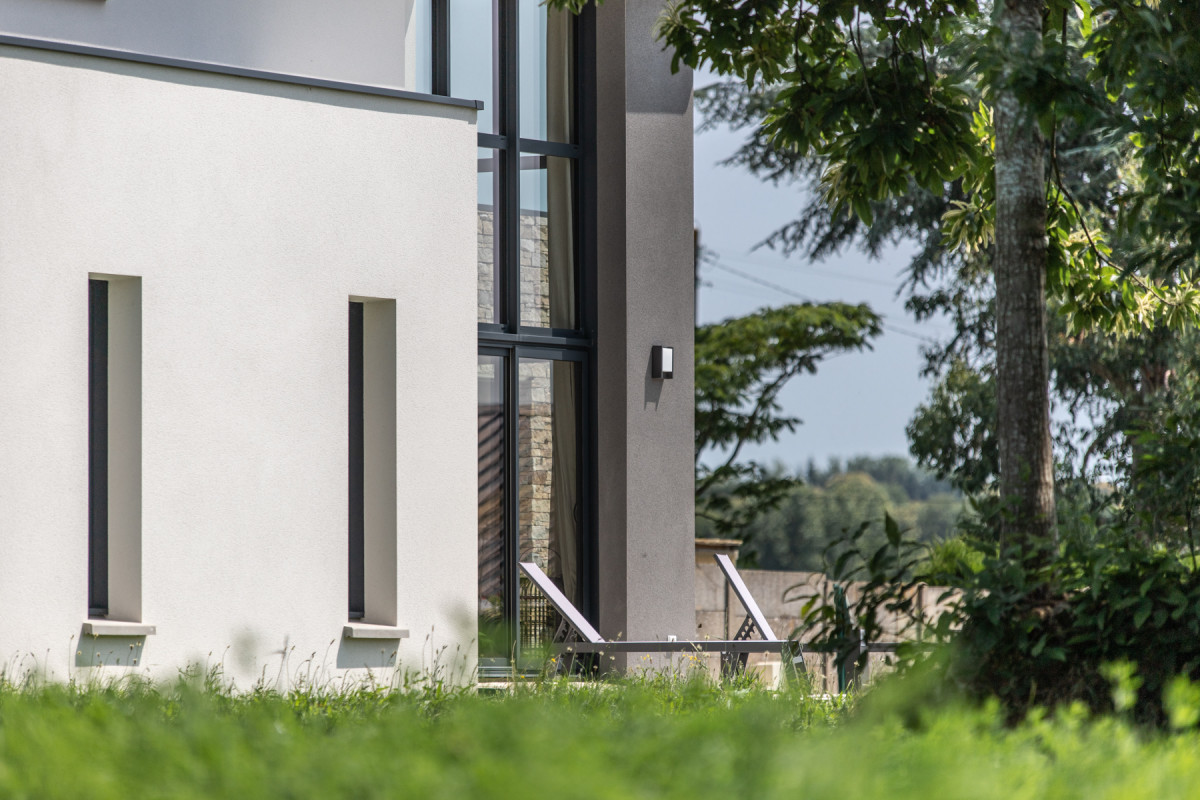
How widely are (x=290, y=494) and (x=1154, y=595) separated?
429cm

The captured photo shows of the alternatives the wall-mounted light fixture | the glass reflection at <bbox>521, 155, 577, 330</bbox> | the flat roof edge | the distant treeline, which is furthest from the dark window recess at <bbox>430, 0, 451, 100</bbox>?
the distant treeline

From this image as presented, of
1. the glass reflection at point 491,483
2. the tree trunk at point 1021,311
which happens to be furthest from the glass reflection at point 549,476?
the tree trunk at point 1021,311

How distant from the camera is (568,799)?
1931 millimetres

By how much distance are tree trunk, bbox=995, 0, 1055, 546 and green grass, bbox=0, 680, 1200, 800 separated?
61.0 inches

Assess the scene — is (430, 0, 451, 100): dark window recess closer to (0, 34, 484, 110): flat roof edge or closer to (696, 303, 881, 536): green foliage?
(0, 34, 484, 110): flat roof edge

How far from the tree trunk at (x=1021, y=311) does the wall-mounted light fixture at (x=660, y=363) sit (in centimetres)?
414

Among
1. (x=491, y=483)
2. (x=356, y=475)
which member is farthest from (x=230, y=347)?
(x=491, y=483)

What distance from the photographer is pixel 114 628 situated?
244 inches

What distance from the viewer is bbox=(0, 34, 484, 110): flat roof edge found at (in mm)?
6367

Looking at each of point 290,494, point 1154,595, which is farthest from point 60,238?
point 1154,595

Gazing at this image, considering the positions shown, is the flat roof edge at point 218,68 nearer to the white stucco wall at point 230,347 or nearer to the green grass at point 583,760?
the white stucco wall at point 230,347

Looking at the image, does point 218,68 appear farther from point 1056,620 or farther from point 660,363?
point 1056,620

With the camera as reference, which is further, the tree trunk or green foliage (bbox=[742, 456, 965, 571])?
green foliage (bbox=[742, 456, 965, 571])

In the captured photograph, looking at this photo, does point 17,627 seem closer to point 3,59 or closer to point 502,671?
point 3,59
